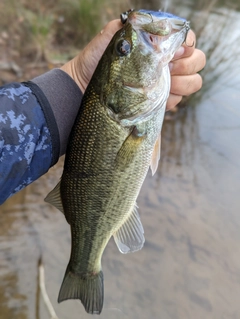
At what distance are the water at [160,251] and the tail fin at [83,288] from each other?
1206 mm

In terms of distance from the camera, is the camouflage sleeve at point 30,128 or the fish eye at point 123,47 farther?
the camouflage sleeve at point 30,128

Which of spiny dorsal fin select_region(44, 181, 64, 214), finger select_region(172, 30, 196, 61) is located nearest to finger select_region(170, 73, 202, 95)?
finger select_region(172, 30, 196, 61)

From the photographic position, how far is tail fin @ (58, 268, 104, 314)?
197cm

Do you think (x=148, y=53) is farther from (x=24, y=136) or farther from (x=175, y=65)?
Answer: (x=24, y=136)

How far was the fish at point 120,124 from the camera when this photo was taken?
1.52 meters

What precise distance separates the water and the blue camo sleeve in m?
1.63

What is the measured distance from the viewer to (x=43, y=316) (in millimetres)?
2990

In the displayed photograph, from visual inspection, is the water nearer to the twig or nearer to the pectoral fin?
A: the twig

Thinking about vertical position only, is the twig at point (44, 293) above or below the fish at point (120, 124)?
below

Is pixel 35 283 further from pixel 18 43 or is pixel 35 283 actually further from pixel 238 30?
pixel 238 30

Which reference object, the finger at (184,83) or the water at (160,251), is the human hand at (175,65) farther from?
the water at (160,251)

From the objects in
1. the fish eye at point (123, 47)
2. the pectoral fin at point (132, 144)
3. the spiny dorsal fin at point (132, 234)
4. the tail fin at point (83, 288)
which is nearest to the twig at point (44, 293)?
the tail fin at point (83, 288)

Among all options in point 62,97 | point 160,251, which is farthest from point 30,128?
point 160,251

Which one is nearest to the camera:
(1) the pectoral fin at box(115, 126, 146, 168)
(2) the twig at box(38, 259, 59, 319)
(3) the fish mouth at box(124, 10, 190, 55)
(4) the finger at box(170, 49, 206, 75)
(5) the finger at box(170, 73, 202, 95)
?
(3) the fish mouth at box(124, 10, 190, 55)
